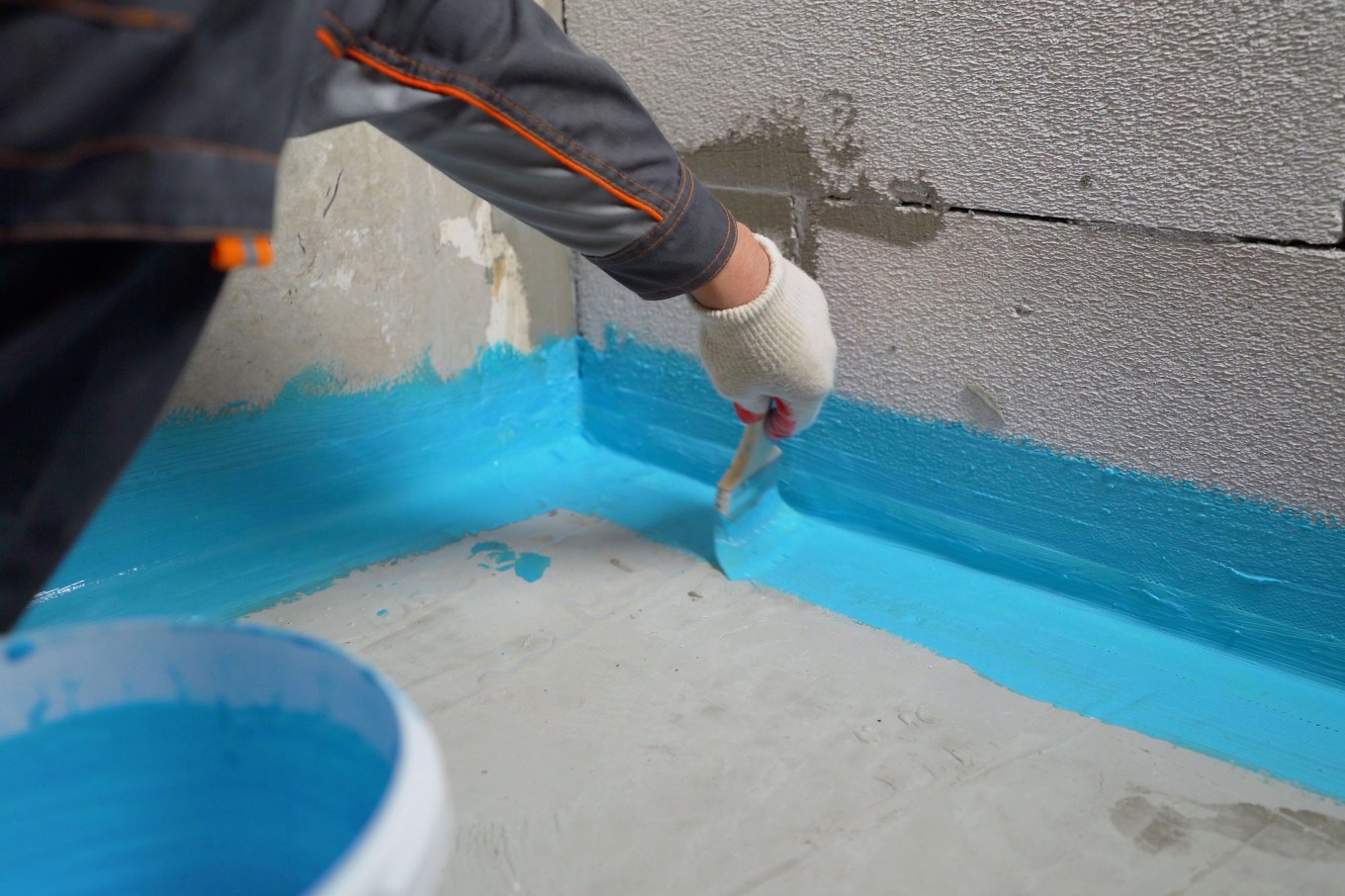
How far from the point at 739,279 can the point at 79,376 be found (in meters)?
0.71

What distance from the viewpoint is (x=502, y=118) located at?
3.14 feet

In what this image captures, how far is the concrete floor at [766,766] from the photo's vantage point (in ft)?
3.16

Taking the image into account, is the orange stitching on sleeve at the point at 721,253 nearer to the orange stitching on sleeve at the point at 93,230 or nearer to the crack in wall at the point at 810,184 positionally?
the crack in wall at the point at 810,184

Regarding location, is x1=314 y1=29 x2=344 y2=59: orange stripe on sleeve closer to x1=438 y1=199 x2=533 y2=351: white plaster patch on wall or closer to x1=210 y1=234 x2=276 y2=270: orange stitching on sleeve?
x1=210 y1=234 x2=276 y2=270: orange stitching on sleeve

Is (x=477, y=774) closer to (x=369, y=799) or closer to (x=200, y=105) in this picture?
(x=369, y=799)

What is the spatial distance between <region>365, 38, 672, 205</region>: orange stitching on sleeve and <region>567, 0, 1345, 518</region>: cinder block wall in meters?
0.49

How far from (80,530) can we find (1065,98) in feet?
3.69

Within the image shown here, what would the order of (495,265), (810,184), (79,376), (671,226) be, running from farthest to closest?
(495,265) < (810,184) < (671,226) < (79,376)

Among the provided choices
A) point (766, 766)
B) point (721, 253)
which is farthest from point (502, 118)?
point (766, 766)

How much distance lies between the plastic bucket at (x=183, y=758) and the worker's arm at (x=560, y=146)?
472 millimetres

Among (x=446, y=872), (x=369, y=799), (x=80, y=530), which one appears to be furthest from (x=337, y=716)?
(x=446, y=872)

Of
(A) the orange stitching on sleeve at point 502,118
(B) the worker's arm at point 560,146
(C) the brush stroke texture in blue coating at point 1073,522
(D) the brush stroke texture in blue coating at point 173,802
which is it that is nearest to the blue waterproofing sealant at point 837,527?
(C) the brush stroke texture in blue coating at point 1073,522

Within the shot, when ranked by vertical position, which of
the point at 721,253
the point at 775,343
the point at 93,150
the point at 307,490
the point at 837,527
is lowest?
the point at 307,490

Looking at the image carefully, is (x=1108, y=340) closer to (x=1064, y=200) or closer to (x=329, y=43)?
(x=1064, y=200)
